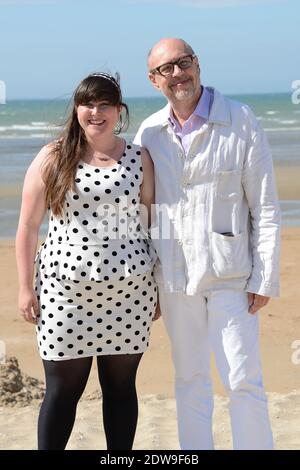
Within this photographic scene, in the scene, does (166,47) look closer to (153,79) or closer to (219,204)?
(153,79)

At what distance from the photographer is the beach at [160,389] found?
5.19 m

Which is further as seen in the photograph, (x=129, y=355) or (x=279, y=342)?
(x=279, y=342)

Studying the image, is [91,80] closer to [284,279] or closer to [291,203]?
[284,279]

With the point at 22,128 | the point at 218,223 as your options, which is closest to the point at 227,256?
the point at 218,223

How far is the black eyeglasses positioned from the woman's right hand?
117 centimetres

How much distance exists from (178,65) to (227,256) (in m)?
0.90

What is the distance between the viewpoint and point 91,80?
396 cm

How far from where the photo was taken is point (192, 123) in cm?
408

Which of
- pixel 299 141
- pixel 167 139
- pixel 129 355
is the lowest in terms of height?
pixel 299 141

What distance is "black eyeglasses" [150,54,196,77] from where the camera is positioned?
3.97m

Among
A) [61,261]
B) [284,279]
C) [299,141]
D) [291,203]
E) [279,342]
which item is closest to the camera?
[61,261]

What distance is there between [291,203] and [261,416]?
35.8ft
